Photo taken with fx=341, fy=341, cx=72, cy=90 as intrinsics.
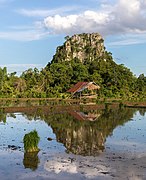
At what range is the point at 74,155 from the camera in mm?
17625

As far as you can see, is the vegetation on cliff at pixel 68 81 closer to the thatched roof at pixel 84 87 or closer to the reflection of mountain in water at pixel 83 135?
the thatched roof at pixel 84 87

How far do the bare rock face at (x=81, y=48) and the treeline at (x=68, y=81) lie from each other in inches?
742

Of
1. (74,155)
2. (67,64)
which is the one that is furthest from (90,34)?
(74,155)

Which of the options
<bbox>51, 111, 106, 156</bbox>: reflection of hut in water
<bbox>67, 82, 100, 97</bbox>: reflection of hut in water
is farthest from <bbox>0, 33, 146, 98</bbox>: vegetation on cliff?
<bbox>51, 111, 106, 156</bbox>: reflection of hut in water

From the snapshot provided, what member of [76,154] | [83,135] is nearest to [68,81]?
[83,135]

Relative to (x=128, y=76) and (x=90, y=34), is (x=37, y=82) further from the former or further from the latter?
(x=90, y=34)

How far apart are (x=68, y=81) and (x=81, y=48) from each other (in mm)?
32205

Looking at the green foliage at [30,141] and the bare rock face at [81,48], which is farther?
the bare rock face at [81,48]

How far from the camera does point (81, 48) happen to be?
107m

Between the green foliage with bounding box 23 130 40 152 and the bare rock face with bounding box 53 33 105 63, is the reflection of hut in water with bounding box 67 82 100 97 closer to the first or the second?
A: the bare rock face with bounding box 53 33 105 63

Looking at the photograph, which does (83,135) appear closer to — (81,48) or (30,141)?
(30,141)

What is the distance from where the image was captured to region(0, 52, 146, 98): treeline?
7119cm

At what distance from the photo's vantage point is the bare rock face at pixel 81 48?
339ft

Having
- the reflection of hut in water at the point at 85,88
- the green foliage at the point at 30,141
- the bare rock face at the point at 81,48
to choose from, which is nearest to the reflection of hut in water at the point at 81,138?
the green foliage at the point at 30,141
